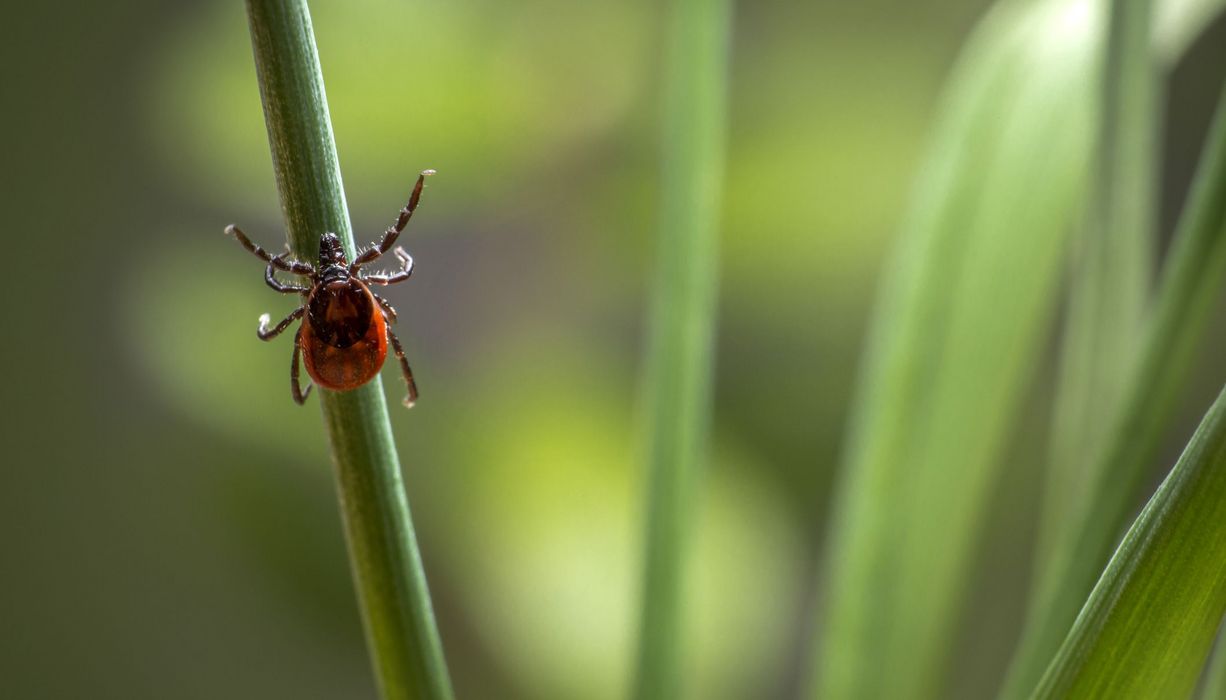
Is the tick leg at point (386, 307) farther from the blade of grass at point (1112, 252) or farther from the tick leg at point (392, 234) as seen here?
the blade of grass at point (1112, 252)

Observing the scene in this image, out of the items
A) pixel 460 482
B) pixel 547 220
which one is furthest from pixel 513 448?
pixel 547 220

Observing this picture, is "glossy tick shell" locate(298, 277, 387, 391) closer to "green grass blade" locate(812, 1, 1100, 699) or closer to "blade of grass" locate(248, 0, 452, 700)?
"blade of grass" locate(248, 0, 452, 700)

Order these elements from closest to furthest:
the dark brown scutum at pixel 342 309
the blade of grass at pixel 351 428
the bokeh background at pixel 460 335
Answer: the blade of grass at pixel 351 428, the dark brown scutum at pixel 342 309, the bokeh background at pixel 460 335

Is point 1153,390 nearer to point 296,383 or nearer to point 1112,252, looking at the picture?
point 1112,252

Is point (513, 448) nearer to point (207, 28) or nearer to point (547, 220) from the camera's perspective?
point (547, 220)

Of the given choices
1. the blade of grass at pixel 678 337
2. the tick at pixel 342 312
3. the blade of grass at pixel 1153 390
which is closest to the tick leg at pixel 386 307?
the tick at pixel 342 312
